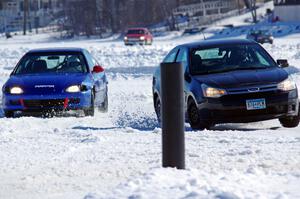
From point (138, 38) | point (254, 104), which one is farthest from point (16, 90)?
point (138, 38)

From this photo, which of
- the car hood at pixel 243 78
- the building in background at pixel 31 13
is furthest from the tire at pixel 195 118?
the building in background at pixel 31 13

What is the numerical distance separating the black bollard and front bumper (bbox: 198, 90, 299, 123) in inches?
175

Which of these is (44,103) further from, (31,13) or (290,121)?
(31,13)

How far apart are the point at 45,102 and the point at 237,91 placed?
12.4 feet

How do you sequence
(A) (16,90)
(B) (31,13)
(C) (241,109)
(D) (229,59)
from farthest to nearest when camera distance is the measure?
(B) (31,13), (A) (16,90), (D) (229,59), (C) (241,109)

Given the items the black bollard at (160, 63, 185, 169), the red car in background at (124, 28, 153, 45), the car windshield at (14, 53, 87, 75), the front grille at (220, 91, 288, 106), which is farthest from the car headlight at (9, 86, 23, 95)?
the red car in background at (124, 28, 153, 45)

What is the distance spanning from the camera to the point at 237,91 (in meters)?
10.9

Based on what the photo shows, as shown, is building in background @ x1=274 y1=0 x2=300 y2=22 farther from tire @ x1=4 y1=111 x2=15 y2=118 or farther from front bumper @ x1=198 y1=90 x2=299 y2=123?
front bumper @ x1=198 y1=90 x2=299 y2=123

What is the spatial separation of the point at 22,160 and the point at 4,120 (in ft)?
13.3

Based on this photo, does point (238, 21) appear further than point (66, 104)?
Yes

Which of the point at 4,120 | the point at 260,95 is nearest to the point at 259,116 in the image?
the point at 260,95

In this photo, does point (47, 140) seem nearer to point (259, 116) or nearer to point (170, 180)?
point (259, 116)

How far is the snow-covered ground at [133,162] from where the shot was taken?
5.91 metres

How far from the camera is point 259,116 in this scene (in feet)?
35.6
